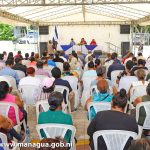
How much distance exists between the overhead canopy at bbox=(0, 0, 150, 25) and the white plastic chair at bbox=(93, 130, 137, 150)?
9.86 m

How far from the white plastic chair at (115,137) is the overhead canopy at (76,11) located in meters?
9.86

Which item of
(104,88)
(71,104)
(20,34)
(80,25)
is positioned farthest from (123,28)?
(20,34)

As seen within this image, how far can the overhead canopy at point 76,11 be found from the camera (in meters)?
13.3

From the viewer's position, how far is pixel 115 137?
334 cm

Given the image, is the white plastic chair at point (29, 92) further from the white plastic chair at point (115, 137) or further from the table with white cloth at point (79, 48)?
the table with white cloth at point (79, 48)

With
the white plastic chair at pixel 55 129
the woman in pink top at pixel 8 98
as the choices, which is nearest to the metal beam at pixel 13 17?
the woman in pink top at pixel 8 98

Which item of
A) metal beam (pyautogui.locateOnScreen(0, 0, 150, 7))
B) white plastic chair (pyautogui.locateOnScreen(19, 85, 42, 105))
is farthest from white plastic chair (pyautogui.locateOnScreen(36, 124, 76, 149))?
metal beam (pyautogui.locateOnScreen(0, 0, 150, 7))

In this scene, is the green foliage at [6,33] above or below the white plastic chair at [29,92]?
above

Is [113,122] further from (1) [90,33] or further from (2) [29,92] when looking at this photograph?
(1) [90,33]

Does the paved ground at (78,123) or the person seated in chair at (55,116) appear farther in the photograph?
the paved ground at (78,123)

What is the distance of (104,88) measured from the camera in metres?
4.86

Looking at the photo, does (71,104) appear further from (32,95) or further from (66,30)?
(66,30)

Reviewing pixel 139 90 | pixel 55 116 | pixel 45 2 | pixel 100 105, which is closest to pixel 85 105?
pixel 100 105

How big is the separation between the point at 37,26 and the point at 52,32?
1295mm
